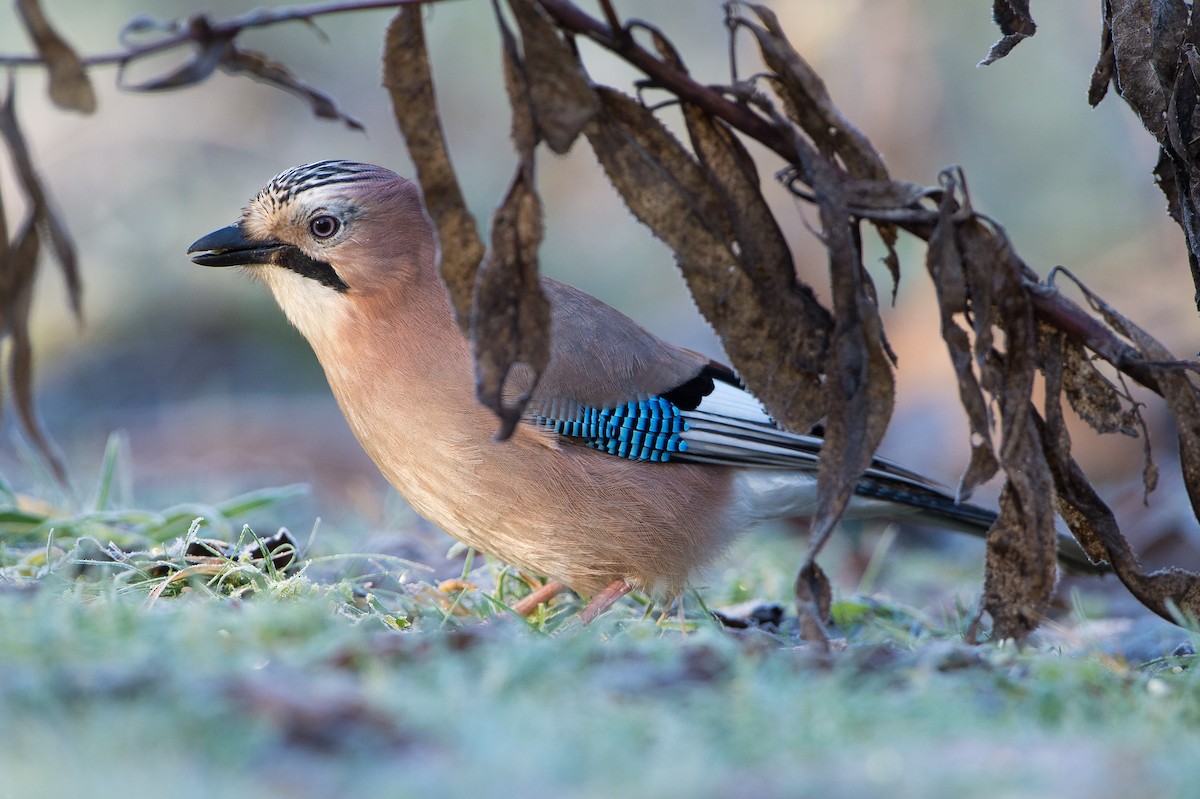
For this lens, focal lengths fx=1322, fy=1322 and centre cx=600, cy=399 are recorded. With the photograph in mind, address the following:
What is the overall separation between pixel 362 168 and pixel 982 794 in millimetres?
2769

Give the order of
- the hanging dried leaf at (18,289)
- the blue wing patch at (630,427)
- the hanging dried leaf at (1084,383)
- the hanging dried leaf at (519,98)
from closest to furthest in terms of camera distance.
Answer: the hanging dried leaf at (519,98) → the hanging dried leaf at (1084,383) → the hanging dried leaf at (18,289) → the blue wing patch at (630,427)

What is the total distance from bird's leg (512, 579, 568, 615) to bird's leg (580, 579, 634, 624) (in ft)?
0.57

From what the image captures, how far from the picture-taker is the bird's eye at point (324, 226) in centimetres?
372

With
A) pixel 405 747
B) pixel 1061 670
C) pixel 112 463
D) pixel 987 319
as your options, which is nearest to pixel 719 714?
pixel 405 747

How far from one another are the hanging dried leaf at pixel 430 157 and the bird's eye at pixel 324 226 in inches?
43.4

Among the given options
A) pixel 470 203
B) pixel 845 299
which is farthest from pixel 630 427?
pixel 470 203

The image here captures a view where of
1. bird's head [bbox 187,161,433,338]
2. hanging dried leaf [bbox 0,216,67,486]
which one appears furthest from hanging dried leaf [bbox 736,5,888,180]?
hanging dried leaf [bbox 0,216,67,486]

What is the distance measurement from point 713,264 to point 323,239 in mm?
1326

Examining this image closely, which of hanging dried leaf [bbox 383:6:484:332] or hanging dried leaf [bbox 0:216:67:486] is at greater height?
hanging dried leaf [bbox 383:6:484:332]

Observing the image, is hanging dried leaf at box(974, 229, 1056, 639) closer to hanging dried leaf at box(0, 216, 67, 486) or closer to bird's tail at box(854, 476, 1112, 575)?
bird's tail at box(854, 476, 1112, 575)

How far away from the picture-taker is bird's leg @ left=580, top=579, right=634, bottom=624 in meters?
3.60

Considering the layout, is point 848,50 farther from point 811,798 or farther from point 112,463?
point 811,798

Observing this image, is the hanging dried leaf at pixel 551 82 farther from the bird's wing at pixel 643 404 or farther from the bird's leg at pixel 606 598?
the bird's leg at pixel 606 598

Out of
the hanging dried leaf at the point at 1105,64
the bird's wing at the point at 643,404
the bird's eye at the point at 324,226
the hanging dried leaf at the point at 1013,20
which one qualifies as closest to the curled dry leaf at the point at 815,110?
the hanging dried leaf at the point at 1013,20
